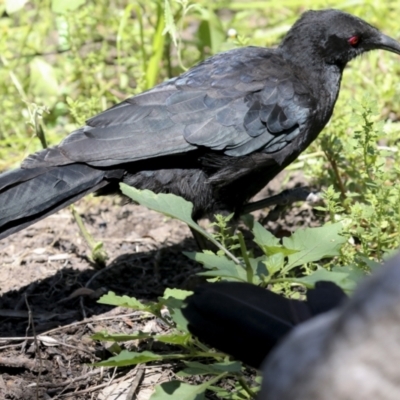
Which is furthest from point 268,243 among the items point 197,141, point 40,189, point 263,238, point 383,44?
point 383,44

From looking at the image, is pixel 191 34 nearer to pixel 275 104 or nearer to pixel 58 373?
pixel 275 104

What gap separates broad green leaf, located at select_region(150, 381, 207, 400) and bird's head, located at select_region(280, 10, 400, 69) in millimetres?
2401

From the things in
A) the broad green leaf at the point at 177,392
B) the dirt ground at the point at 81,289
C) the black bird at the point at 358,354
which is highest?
the black bird at the point at 358,354

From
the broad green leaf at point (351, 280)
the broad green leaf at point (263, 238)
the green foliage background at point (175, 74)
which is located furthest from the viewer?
the green foliage background at point (175, 74)

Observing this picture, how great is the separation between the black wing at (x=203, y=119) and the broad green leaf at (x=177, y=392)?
1531 mm

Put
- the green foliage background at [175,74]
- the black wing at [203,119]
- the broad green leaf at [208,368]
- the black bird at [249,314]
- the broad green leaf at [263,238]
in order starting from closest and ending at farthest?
the black bird at [249,314] → the broad green leaf at [208,368] → the broad green leaf at [263,238] → the green foliage background at [175,74] → the black wing at [203,119]

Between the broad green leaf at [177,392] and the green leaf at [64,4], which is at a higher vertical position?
the green leaf at [64,4]

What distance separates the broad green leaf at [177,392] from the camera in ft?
9.42

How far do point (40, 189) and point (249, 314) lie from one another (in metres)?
1.88

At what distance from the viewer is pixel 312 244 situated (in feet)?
10.5

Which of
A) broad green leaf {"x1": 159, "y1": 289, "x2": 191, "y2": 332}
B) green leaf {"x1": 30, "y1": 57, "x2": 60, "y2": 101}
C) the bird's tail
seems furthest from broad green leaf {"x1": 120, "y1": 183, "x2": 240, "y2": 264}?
green leaf {"x1": 30, "y1": 57, "x2": 60, "y2": 101}

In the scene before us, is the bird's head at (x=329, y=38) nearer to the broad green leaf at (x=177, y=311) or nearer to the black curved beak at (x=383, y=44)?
the black curved beak at (x=383, y=44)

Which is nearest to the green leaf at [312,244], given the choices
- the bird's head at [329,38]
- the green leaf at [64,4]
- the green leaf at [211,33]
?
the bird's head at [329,38]

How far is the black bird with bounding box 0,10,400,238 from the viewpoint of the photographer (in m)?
4.11
